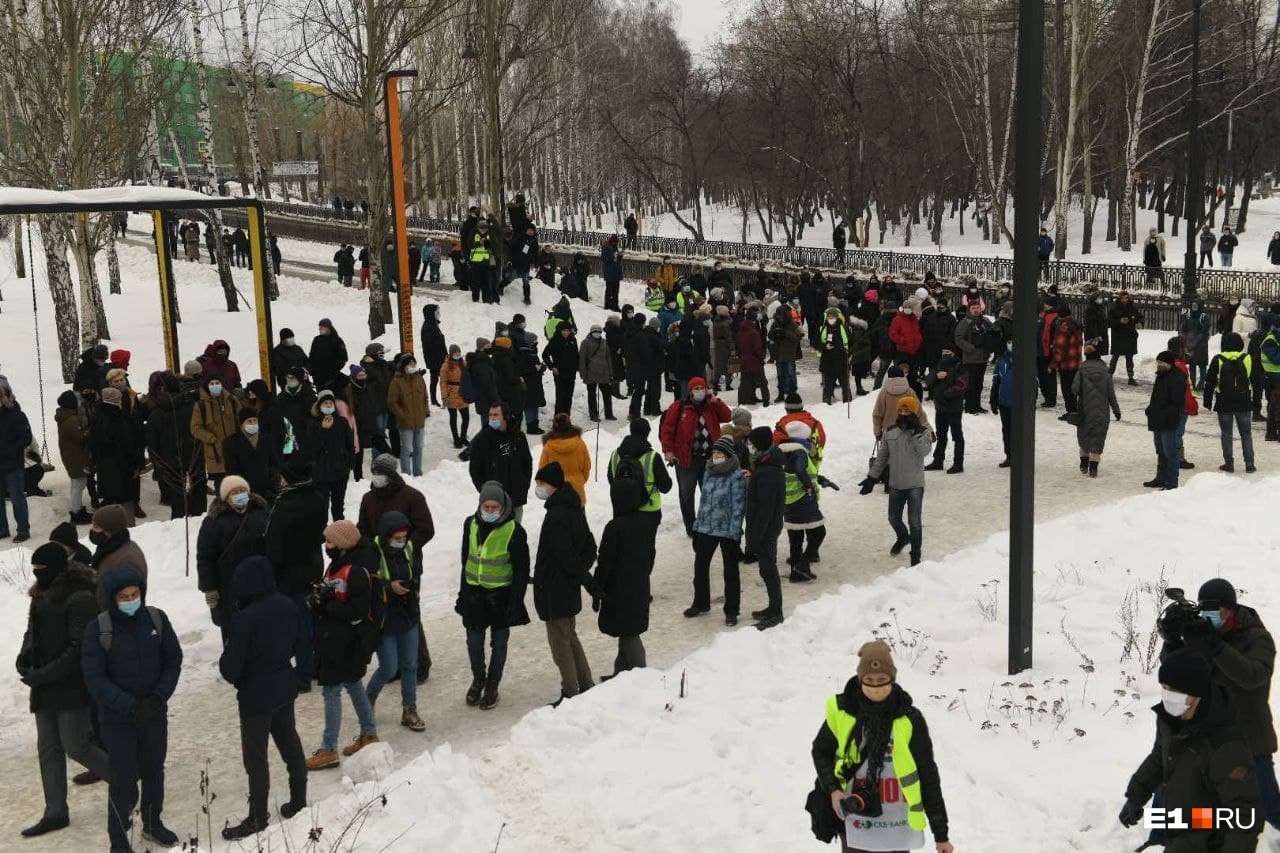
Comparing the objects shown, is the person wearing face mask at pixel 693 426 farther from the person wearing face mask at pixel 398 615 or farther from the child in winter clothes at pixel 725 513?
the person wearing face mask at pixel 398 615

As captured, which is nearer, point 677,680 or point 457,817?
point 457,817

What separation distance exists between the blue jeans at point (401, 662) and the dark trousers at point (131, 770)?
5.40 ft

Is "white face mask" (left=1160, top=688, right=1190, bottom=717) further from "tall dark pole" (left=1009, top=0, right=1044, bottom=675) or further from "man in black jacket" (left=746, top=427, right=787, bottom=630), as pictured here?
"man in black jacket" (left=746, top=427, right=787, bottom=630)

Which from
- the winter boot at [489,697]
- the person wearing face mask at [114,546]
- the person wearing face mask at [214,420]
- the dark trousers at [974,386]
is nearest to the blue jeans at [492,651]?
the winter boot at [489,697]

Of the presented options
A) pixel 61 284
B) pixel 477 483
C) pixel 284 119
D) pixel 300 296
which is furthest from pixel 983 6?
pixel 284 119

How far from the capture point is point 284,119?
101m

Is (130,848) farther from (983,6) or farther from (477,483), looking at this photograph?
(983,6)

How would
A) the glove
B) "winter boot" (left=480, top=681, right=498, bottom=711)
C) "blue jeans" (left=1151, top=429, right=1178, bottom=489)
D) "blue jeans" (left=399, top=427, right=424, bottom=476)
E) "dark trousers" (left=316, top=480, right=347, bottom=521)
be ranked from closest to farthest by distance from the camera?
the glove < "winter boot" (left=480, top=681, right=498, bottom=711) < "dark trousers" (left=316, top=480, right=347, bottom=521) < "blue jeans" (left=1151, top=429, right=1178, bottom=489) < "blue jeans" (left=399, top=427, right=424, bottom=476)

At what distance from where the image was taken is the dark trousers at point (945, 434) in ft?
53.1

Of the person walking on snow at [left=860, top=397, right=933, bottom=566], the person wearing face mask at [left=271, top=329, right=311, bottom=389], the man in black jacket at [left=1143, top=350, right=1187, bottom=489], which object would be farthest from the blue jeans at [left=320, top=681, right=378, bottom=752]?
the man in black jacket at [left=1143, top=350, right=1187, bottom=489]

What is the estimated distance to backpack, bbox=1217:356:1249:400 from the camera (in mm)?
15484

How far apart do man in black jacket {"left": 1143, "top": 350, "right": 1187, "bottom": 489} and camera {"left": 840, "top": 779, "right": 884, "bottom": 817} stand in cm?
1088

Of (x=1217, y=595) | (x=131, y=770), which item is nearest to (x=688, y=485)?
(x=131, y=770)

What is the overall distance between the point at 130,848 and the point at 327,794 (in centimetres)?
→ 116
